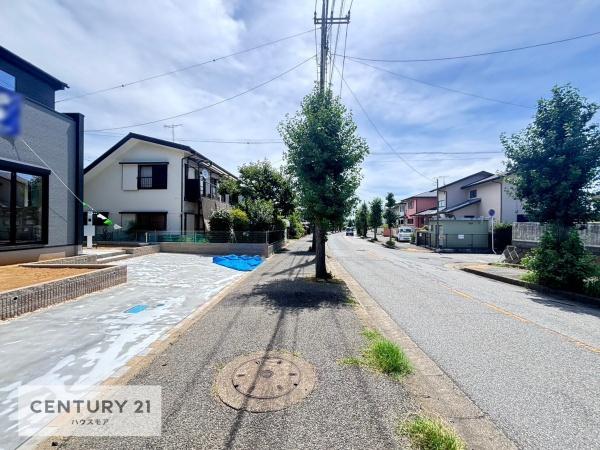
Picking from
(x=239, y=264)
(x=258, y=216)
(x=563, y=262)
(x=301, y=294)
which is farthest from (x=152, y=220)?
(x=563, y=262)

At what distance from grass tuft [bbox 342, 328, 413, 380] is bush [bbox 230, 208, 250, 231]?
1652 cm

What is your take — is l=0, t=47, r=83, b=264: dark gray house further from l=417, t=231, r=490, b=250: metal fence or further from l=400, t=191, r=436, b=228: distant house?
l=400, t=191, r=436, b=228: distant house

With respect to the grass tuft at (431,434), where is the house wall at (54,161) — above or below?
above

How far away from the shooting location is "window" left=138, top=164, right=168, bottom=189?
22719 mm

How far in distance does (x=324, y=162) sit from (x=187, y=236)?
1330cm

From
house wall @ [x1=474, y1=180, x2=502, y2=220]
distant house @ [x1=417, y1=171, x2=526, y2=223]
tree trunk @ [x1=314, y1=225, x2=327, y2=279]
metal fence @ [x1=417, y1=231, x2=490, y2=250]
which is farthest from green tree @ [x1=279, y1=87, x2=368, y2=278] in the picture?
house wall @ [x1=474, y1=180, x2=502, y2=220]

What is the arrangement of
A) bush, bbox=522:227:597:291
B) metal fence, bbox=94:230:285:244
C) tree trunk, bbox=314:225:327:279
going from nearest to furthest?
bush, bbox=522:227:597:291, tree trunk, bbox=314:225:327:279, metal fence, bbox=94:230:285:244

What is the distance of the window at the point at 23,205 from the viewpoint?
10391mm

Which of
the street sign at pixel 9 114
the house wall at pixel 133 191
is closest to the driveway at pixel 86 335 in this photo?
the street sign at pixel 9 114

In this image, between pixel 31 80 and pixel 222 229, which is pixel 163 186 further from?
pixel 31 80

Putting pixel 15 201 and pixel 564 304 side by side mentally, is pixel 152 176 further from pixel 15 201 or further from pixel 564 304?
pixel 564 304

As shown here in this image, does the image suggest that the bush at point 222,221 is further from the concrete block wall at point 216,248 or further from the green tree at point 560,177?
the green tree at point 560,177

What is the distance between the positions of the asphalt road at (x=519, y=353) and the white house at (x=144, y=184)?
17.7m

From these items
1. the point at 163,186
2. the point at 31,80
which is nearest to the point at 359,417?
the point at 31,80
